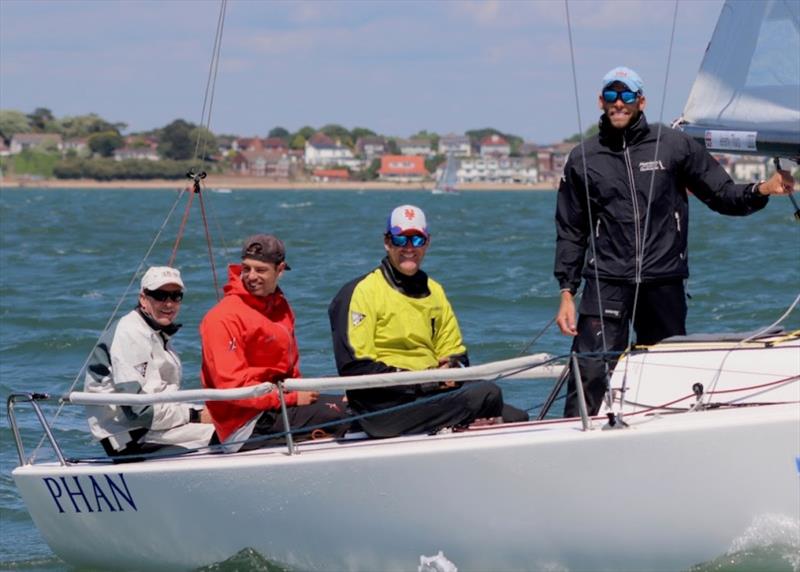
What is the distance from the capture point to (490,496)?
4820 mm

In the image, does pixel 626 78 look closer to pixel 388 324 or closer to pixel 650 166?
pixel 650 166

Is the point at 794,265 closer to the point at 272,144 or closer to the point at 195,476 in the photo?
the point at 195,476

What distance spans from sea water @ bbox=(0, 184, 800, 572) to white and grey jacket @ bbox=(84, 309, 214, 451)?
405mm

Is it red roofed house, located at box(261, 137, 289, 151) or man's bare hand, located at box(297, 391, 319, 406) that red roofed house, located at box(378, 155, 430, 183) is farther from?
man's bare hand, located at box(297, 391, 319, 406)

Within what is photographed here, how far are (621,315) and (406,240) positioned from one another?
98cm

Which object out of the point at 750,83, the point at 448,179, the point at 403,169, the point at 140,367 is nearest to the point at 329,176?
the point at 403,169

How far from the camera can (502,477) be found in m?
4.78

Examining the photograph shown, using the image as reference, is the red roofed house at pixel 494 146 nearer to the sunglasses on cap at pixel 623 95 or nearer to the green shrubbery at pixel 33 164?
the green shrubbery at pixel 33 164

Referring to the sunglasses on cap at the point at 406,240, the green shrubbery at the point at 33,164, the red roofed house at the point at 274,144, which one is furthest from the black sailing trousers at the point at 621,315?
the red roofed house at the point at 274,144

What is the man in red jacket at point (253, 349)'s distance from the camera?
525cm

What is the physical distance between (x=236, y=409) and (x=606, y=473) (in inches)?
56.2

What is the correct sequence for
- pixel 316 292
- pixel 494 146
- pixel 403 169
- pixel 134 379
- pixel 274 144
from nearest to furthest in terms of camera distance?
pixel 134 379 → pixel 316 292 → pixel 403 169 → pixel 494 146 → pixel 274 144

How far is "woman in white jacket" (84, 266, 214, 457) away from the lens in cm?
546

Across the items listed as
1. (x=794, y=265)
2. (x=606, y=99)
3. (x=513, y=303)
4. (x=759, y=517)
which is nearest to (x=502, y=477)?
(x=759, y=517)
